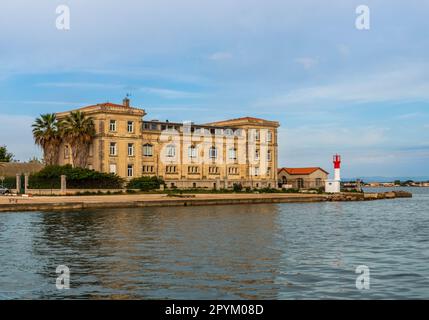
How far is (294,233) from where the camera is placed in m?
35.2

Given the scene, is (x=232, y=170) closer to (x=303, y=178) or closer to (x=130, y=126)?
(x=303, y=178)

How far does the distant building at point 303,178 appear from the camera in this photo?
109 metres

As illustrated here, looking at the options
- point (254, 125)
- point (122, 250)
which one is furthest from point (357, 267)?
point (254, 125)

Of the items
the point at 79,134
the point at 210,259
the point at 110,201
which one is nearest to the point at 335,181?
the point at 79,134

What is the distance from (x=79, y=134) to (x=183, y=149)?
1794 cm

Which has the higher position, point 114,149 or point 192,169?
point 114,149

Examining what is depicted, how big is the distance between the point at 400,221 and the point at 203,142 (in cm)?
4997

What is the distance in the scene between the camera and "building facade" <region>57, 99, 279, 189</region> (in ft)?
263

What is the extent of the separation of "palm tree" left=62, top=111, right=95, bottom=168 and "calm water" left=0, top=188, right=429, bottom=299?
3747cm

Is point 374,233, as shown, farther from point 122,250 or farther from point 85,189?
point 85,189

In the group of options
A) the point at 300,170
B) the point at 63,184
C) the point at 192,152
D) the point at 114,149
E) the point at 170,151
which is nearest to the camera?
the point at 63,184

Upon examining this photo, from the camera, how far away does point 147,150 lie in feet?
281

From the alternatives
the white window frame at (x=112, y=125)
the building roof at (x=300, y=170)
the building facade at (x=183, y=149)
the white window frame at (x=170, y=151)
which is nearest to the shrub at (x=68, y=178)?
the building facade at (x=183, y=149)

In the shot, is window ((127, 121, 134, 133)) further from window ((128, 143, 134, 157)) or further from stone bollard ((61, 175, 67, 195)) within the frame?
stone bollard ((61, 175, 67, 195))
